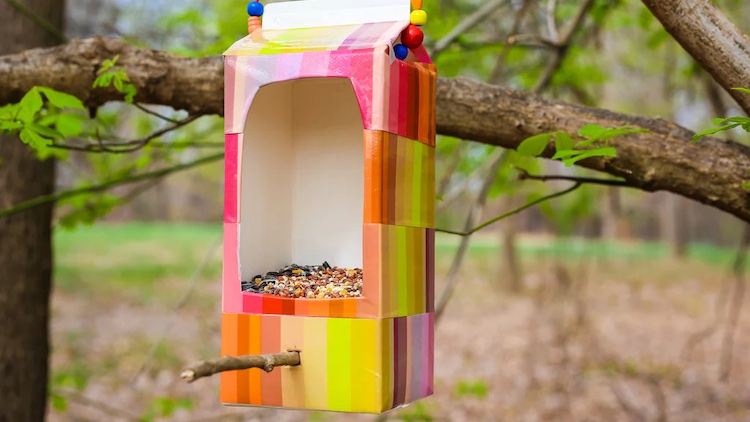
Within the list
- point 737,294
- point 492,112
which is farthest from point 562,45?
point 737,294

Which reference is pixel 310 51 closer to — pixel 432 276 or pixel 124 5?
pixel 432 276

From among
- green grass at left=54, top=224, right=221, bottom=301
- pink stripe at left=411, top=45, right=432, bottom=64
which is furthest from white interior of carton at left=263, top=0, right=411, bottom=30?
green grass at left=54, top=224, right=221, bottom=301

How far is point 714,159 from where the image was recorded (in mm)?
1865

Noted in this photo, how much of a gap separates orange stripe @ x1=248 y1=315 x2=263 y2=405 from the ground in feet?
6.74

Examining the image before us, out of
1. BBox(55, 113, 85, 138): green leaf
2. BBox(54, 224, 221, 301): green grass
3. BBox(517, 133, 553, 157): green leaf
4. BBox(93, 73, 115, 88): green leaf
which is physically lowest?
BBox(54, 224, 221, 301): green grass

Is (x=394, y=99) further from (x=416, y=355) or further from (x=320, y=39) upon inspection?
(x=416, y=355)

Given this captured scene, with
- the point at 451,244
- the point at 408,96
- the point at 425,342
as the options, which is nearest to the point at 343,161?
the point at 408,96

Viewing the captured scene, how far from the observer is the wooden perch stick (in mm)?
1029

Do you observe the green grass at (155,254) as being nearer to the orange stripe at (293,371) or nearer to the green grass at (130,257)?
the green grass at (130,257)

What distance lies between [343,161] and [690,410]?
19.1 feet

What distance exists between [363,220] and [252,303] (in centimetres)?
28

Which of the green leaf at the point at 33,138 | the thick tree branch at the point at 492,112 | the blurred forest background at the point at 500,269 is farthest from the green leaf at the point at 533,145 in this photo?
the green leaf at the point at 33,138

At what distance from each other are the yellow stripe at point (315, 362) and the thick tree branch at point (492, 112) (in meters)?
0.78

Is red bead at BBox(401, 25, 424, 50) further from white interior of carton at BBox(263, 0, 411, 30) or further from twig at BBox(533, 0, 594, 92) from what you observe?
twig at BBox(533, 0, 594, 92)
